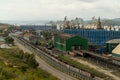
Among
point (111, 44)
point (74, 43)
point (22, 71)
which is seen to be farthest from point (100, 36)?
point (22, 71)

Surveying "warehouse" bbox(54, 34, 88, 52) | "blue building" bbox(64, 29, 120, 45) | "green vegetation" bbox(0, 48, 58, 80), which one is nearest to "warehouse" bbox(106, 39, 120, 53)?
"warehouse" bbox(54, 34, 88, 52)

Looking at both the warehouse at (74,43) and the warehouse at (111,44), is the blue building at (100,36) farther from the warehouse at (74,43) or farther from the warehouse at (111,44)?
the warehouse at (74,43)

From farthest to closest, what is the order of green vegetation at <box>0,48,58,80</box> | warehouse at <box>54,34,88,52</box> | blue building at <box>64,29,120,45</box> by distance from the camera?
blue building at <box>64,29,120,45</box> → warehouse at <box>54,34,88,52</box> → green vegetation at <box>0,48,58,80</box>

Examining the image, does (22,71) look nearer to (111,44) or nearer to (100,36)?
(111,44)

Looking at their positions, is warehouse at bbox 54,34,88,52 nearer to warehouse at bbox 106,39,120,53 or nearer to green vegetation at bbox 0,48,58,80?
warehouse at bbox 106,39,120,53

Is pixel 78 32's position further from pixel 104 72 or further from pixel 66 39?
pixel 104 72

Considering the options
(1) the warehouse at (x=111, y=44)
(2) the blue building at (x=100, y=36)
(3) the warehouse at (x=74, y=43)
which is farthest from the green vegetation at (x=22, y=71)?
(2) the blue building at (x=100, y=36)

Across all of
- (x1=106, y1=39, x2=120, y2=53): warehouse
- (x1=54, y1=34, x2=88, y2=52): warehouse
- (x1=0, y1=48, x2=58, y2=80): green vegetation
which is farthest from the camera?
(x1=54, y1=34, x2=88, y2=52): warehouse

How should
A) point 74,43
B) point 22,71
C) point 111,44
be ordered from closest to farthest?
point 22,71 → point 111,44 → point 74,43

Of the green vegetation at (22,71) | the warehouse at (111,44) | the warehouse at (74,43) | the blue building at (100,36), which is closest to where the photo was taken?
the green vegetation at (22,71)

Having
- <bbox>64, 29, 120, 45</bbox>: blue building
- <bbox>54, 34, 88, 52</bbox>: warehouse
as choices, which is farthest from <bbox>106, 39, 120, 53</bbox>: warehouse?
<bbox>64, 29, 120, 45</bbox>: blue building

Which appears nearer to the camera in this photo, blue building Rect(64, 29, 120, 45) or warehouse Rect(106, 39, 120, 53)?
warehouse Rect(106, 39, 120, 53)
